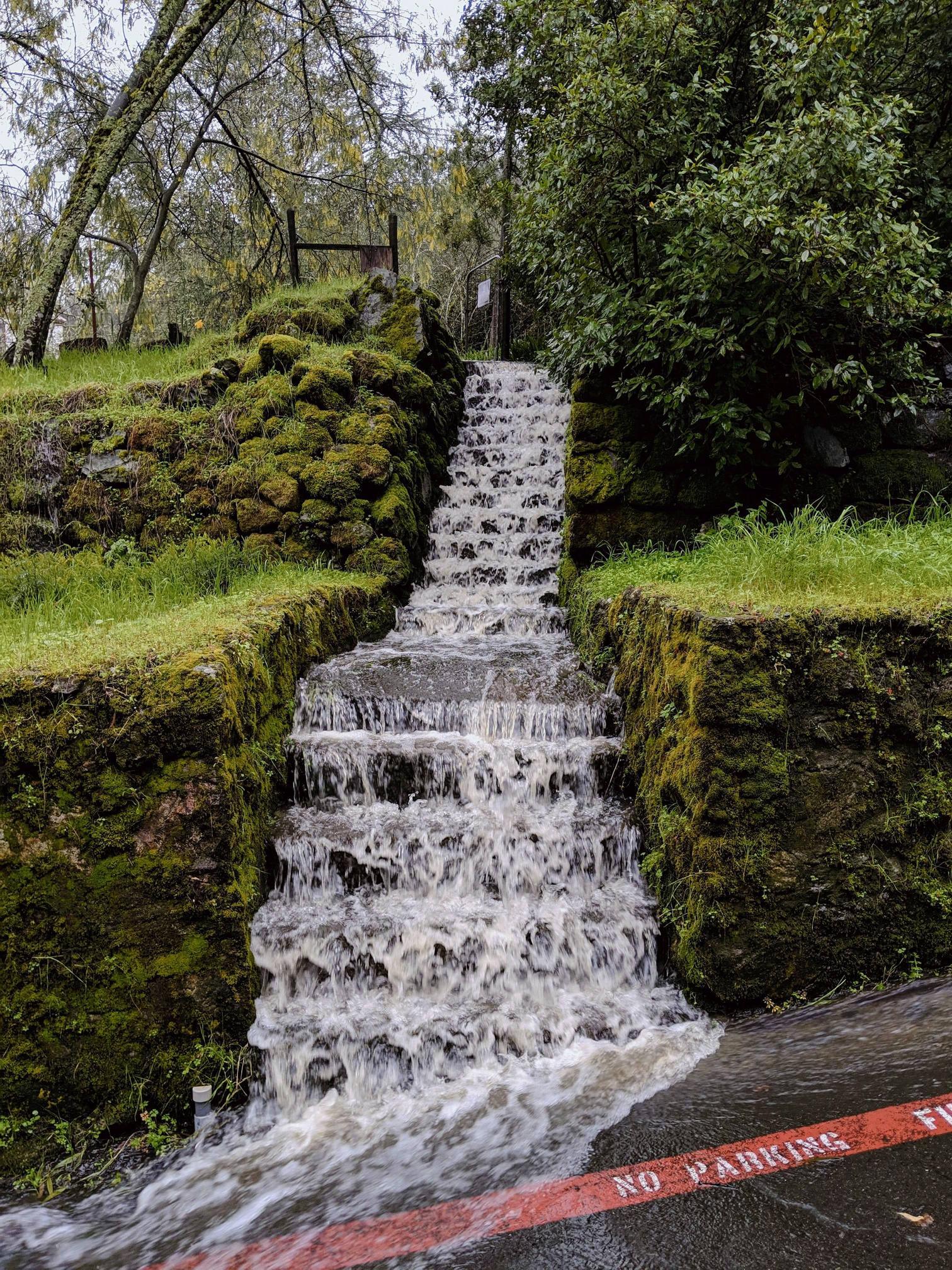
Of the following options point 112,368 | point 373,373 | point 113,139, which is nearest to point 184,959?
point 373,373

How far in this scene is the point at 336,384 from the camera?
825cm

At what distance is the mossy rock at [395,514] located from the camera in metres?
7.41

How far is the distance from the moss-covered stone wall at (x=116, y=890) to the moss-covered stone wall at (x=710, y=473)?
4.32m

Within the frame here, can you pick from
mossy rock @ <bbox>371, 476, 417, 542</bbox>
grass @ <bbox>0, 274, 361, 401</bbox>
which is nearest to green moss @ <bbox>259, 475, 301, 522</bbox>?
mossy rock @ <bbox>371, 476, 417, 542</bbox>

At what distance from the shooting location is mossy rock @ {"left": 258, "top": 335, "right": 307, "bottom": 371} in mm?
8571

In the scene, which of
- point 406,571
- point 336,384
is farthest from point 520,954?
point 336,384

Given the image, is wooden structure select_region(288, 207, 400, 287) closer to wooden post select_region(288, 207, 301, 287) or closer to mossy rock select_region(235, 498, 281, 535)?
wooden post select_region(288, 207, 301, 287)

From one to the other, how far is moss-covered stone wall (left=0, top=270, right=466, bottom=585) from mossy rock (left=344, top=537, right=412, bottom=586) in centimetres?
1

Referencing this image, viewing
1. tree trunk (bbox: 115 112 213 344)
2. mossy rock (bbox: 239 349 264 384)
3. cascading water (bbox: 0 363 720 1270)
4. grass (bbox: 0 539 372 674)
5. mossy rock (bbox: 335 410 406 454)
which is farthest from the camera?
tree trunk (bbox: 115 112 213 344)

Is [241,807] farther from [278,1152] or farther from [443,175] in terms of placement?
[443,175]

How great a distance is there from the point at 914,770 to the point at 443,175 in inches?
558

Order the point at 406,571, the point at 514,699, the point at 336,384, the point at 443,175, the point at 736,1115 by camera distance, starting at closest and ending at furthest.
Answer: the point at 736,1115, the point at 514,699, the point at 406,571, the point at 336,384, the point at 443,175

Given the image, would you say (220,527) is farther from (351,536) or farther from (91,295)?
(91,295)

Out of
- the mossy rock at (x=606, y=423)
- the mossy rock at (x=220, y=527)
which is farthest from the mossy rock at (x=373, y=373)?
the mossy rock at (x=606, y=423)
